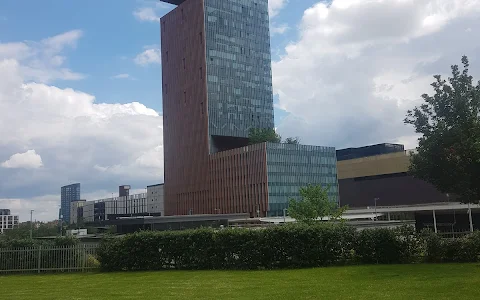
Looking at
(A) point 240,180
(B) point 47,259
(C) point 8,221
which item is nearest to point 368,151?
(A) point 240,180

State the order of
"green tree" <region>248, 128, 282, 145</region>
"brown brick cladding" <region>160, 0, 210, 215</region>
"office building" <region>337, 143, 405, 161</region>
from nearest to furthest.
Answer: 1. "green tree" <region>248, 128, 282, 145</region>
2. "brown brick cladding" <region>160, 0, 210, 215</region>
3. "office building" <region>337, 143, 405, 161</region>

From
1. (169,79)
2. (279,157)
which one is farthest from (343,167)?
(169,79)

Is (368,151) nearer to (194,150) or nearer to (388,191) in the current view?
(388,191)

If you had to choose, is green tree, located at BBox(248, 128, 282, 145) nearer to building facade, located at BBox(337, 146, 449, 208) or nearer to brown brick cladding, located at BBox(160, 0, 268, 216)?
brown brick cladding, located at BBox(160, 0, 268, 216)

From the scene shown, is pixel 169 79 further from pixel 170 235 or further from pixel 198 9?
pixel 170 235

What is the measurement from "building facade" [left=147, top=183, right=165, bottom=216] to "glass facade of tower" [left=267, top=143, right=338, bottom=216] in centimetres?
7932

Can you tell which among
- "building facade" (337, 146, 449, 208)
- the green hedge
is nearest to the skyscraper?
"building facade" (337, 146, 449, 208)

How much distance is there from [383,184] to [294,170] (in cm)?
2231

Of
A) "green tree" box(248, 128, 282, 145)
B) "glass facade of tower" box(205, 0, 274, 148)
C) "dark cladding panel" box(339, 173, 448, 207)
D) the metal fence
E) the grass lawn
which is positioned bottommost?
the grass lawn

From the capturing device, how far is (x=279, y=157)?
4843 inches

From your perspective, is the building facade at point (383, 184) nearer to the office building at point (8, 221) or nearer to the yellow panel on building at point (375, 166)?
the yellow panel on building at point (375, 166)

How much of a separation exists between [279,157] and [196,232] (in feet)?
316

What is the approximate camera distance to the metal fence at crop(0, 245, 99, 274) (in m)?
28.8

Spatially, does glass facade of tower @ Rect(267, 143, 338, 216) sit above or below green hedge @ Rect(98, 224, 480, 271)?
above
